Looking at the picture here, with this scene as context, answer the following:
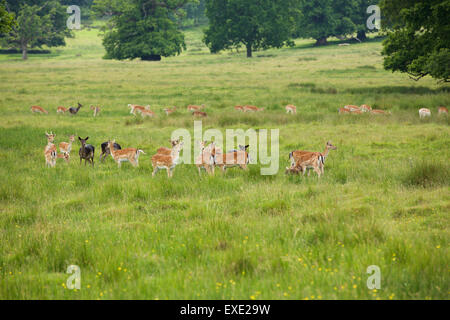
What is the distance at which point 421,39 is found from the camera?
83.6ft

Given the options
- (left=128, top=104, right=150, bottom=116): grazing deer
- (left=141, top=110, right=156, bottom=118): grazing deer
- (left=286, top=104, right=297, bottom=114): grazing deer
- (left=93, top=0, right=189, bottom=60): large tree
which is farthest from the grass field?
(left=93, top=0, right=189, bottom=60): large tree

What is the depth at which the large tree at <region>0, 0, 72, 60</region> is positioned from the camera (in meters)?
74.2

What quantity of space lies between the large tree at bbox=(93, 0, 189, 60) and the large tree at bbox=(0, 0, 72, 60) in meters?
13.7

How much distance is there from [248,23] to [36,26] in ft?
110

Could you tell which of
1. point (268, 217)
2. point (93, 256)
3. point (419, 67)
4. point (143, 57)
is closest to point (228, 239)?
point (268, 217)

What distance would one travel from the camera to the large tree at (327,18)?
73.9m

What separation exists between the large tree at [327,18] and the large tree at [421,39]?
46.4 metres

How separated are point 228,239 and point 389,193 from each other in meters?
3.89

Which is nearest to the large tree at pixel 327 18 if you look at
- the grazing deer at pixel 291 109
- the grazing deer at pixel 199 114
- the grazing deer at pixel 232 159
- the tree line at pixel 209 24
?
the tree line at pixel 209 24

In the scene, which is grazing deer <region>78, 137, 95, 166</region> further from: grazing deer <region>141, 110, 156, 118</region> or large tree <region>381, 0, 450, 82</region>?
large tree <region>381, 0, 450, 82</region>

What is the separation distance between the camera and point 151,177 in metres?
11.3

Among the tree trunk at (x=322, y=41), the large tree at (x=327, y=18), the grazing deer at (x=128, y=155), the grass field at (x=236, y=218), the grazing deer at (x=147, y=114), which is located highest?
the large tree at (x=327, y=18)

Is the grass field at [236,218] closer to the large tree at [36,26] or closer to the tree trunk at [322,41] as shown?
the tree trunk at [322,41]

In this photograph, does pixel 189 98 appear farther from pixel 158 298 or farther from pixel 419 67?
pixel 158 298
